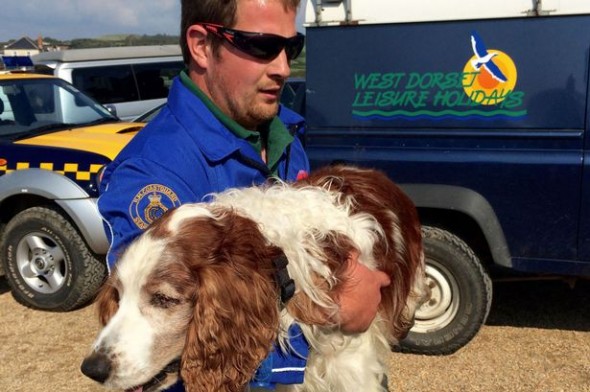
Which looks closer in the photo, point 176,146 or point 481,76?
point 176,146

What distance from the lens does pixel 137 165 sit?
2.19 m

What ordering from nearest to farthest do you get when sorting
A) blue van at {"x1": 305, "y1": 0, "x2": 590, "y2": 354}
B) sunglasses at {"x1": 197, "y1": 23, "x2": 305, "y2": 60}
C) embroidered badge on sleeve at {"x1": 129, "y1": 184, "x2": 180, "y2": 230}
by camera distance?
1. embroidered badge on sleeve at {"x1": 129, "y1": 184, "x2": 180, "y2": 230}
2. sunglasses at {"x1": 197, "y1": 23, "x2": 305, "y2": 60}
3. blue van at {"x1": 305, "y1": 0, "x2": 590, "y2": 354}

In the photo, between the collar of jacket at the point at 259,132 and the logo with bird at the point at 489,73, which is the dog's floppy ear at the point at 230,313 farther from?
the logo with bird at the point at 489,73

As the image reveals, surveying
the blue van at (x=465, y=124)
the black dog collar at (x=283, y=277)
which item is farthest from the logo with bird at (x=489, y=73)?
the black dog collar at (x=283, y=277)

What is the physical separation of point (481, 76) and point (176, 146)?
2968 mm

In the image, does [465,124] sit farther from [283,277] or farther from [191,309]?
[191,309]

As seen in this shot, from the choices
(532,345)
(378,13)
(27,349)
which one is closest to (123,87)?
(27,349)

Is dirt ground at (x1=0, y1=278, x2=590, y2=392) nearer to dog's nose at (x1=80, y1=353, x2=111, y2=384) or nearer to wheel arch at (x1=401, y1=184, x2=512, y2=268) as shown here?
wheel arch at (x1=401, y1=184, x2=512, y2=268)

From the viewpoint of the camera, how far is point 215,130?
242 centimetres

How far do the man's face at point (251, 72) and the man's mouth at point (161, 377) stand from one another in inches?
37.6

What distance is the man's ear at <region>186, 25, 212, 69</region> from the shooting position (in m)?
2.44

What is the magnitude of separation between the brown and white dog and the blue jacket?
0.12 meters

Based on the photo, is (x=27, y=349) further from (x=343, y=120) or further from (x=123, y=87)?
(x=123, y=87)

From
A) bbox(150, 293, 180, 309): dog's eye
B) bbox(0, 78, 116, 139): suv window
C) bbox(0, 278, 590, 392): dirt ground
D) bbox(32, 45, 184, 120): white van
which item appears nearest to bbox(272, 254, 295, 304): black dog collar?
bbox(150, 293, 180, 309): dog's eye
